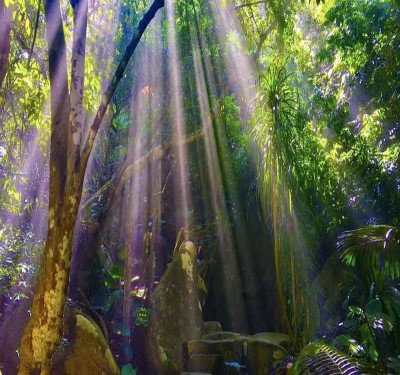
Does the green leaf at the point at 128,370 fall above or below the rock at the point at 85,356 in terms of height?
below

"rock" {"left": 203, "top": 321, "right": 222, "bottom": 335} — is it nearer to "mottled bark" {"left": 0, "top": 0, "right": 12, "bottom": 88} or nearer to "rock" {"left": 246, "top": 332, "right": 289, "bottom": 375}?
"rock" {"left": 246, "top": 332, "right": 289, "bottom": 375}

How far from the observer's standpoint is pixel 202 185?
1173 centimetres

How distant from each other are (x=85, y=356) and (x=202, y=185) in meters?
5.65

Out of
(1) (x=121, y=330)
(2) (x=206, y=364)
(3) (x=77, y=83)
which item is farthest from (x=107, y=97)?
(2) (x=206, y=364)

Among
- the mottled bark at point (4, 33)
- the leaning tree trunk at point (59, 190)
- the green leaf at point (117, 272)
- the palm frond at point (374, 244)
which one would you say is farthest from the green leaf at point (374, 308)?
the mottled bark at point (4, 33)

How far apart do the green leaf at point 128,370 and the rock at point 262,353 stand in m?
2.07

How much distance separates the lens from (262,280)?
39.2ft

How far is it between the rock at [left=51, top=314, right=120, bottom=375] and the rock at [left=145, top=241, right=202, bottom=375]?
5.24 feet

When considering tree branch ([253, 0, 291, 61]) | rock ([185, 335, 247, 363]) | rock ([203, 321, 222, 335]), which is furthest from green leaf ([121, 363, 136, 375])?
tree branch ([253, 0, 291, 61])

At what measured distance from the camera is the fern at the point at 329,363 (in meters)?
3.11

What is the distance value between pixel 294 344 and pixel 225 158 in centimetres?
556

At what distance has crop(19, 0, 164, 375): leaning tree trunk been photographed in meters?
4.03

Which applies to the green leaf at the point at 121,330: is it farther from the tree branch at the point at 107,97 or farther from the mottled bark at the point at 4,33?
the mottled bark at the point at 4,33

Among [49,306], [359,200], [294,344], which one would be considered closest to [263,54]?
[359,200]
